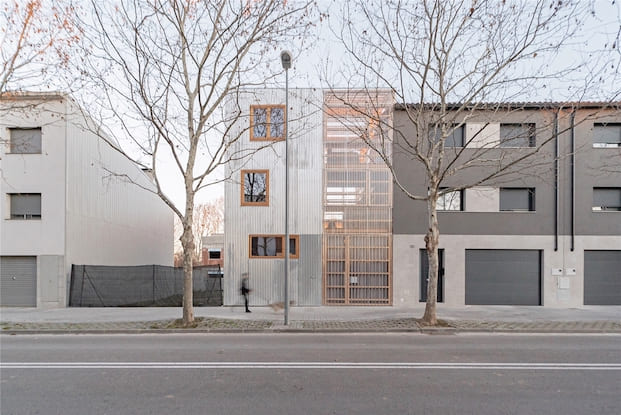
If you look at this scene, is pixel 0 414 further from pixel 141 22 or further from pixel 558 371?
pixel 141 22

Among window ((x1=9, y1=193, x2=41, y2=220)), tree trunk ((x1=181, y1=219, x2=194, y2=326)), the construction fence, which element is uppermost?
window ((x1=9, y1=193, x2=41, y2=220))

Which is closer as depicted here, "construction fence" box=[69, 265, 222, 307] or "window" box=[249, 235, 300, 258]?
"window" box=[249, 235, 300, 258]

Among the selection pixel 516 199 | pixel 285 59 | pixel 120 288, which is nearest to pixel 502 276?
pixel 516 199

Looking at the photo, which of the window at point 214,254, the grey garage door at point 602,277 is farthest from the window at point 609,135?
the window at point 214,254

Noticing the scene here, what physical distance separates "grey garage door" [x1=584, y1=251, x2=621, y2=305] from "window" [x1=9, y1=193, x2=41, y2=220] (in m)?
21.9

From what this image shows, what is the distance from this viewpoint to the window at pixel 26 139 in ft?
51.6

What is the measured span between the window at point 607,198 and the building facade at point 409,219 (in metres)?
0.04

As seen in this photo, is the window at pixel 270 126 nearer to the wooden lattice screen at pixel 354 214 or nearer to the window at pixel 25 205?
the wooden lattice screen at pixel 354 214

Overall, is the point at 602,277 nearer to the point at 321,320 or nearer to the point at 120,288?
the point at 321,320

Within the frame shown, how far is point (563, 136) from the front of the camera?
1551 cm

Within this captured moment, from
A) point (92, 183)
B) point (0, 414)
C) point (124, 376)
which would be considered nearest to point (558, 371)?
point (124, 376)

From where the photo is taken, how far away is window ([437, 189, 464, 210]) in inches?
617

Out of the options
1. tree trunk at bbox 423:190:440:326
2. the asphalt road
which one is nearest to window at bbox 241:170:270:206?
tree trunk at bbox 423:190:440:326

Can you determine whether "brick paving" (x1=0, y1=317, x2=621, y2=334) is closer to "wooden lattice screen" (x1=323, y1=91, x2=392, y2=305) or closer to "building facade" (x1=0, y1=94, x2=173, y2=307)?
"wooden lattice screen" (x1=323, y1=91, x2=392, y2=305)
